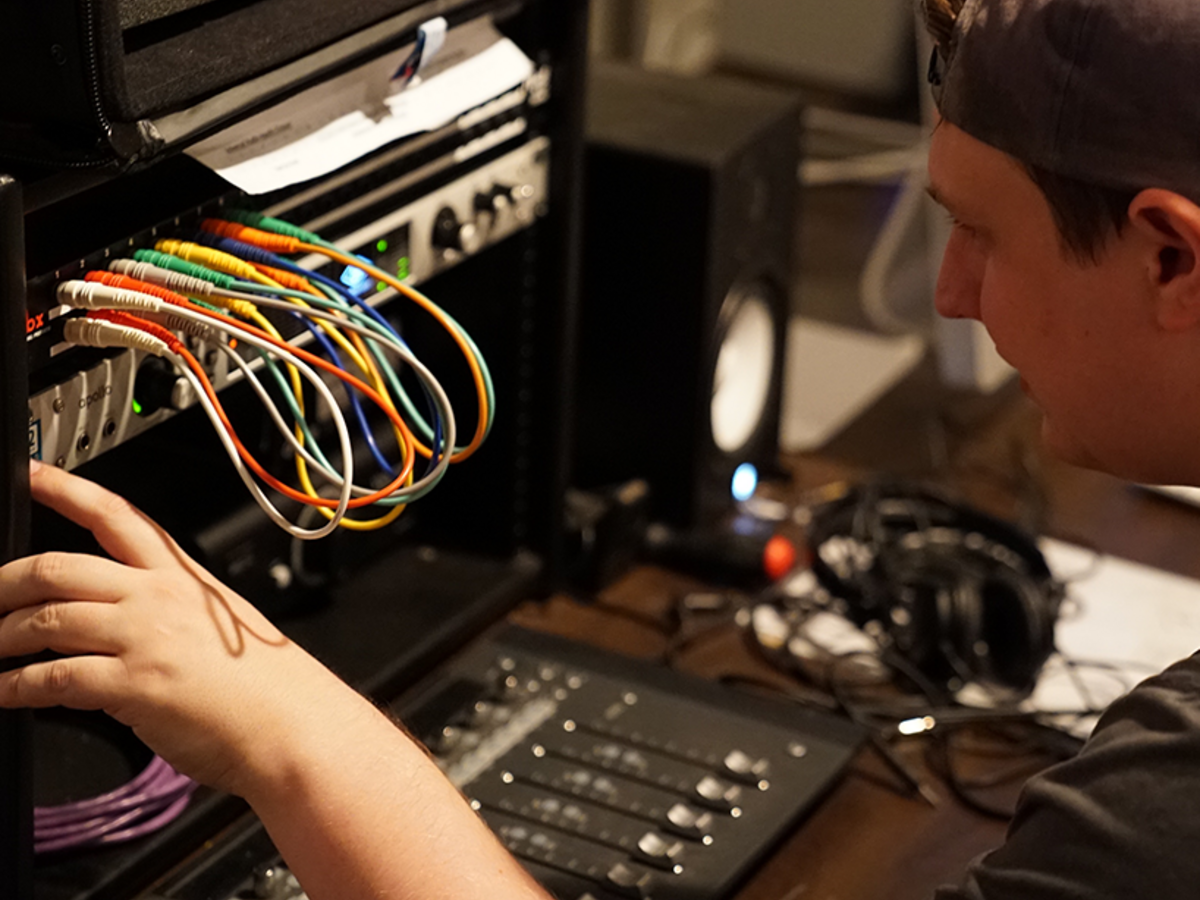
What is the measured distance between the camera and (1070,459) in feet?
2.55

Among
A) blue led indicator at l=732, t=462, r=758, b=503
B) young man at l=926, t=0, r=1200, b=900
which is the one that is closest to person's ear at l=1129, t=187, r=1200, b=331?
young man at l=926, t=0, r=1200, b=900

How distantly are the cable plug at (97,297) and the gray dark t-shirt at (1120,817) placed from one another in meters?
0.43

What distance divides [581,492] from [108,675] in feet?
2.04

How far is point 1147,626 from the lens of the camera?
124cm

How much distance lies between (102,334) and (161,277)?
0.13 ft

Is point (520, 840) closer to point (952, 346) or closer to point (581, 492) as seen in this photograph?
point (581, 492)

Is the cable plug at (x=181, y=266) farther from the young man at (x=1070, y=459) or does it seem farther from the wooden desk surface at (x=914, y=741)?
the wooden desk surface at (x=914, y=741)

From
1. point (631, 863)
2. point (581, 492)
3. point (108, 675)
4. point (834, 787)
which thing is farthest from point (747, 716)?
point (108, 675)

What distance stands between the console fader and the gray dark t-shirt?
0.23 metres

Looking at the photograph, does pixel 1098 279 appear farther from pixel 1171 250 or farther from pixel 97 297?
pixel 97 297

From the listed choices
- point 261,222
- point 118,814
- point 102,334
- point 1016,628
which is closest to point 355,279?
point 261,222

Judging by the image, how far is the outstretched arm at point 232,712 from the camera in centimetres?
72

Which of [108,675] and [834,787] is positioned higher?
[108,675]

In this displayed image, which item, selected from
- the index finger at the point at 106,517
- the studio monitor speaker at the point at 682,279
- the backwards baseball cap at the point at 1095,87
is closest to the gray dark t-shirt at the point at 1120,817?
the backwards baseball cap at the point at 1095,87
